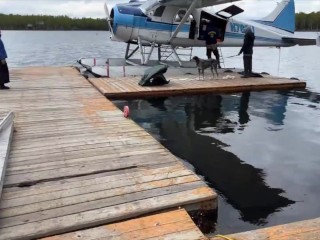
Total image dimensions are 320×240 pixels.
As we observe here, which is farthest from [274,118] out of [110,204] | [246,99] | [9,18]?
[9,18]

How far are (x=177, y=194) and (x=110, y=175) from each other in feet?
2.32

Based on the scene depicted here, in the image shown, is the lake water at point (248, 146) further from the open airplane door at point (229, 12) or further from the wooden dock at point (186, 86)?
the open airplane door at point (229, 12)

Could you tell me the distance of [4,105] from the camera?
6.37 m

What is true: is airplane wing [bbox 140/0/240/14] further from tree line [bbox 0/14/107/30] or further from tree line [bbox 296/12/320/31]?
tree line [bbox 0/14/107/30]

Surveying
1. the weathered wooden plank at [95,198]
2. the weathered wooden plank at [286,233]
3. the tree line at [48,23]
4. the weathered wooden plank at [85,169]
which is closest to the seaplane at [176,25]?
the weathered wooden plank at [85,169]

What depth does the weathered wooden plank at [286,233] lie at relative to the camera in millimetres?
2273

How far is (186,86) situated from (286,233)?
6501mm

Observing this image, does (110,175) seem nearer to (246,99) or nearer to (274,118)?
(274,118)

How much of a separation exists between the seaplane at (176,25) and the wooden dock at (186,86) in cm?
197

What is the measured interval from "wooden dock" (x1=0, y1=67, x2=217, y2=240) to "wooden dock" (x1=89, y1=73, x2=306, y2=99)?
2413mm

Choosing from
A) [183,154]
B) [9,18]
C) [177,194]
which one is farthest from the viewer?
[9,18]

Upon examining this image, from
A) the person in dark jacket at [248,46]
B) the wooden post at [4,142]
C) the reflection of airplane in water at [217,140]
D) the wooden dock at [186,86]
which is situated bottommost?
the reflection of airplane in water at [217,140]

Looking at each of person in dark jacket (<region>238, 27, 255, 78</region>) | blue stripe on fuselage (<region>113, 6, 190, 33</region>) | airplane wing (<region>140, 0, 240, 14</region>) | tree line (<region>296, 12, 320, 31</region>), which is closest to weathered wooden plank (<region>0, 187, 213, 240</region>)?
person in dark jacket (<region>238, 27, 255, 78</region>)

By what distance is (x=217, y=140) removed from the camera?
17.5 feet
